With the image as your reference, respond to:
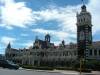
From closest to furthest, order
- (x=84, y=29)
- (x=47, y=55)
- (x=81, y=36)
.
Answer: (x=84, y=29) < (x=81, y=36) < (x=47, y=55)

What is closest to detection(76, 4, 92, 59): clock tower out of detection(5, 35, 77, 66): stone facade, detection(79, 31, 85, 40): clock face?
detection(79, 31, 85, 40): clock face

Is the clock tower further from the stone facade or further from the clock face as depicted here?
the stone facade

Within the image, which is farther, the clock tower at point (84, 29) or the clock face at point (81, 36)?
the clock face at point (81, 36)

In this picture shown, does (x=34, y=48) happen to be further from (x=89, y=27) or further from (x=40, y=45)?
(x=89, y=27)

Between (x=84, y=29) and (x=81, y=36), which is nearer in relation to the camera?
(x=84, y=29)

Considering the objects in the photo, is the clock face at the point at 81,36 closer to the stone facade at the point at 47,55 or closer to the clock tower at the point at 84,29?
the clock tower at the point at 84,29

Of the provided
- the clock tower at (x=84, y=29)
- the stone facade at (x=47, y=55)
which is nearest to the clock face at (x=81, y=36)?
the clock tower at (x=84, y=29)

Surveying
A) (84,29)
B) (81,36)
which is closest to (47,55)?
(81,36)

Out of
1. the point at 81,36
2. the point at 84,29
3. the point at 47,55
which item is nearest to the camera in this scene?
the point at 84,29

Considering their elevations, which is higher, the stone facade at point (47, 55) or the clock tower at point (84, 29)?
the clock tower at point (84, 29)

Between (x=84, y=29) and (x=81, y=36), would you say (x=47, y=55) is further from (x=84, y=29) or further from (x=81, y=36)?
(x=84, y=29)

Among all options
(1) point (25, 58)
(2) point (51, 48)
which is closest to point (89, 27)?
(2) point (51, 48)

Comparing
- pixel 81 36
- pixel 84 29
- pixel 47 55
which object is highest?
pixel 84 29

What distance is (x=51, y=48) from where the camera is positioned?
366 ft
